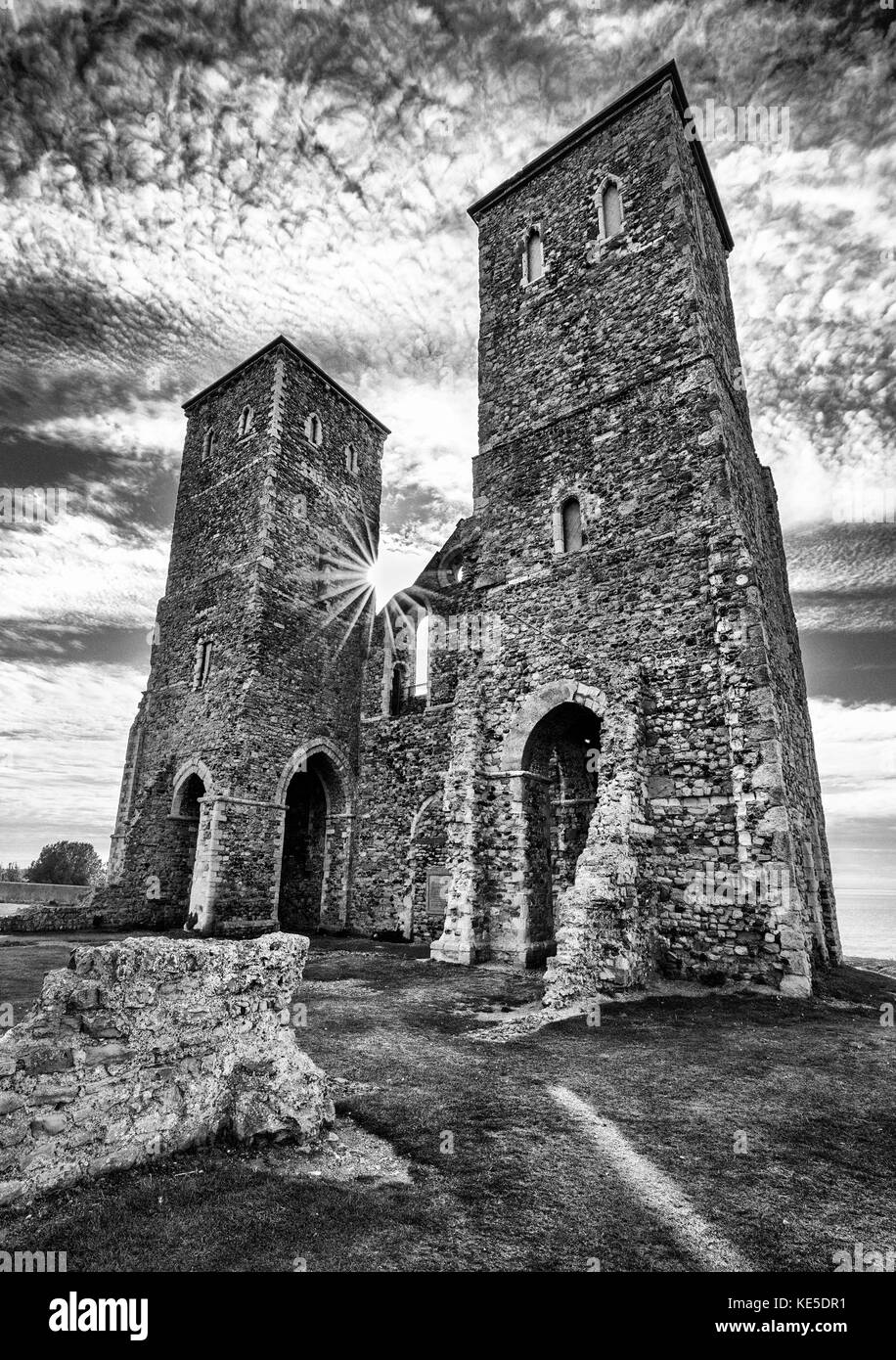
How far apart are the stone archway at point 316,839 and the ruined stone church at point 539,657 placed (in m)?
0.09

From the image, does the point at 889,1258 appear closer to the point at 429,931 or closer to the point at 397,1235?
the point at 397,1235

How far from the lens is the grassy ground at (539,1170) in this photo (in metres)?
2.81

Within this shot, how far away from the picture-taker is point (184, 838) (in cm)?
1838

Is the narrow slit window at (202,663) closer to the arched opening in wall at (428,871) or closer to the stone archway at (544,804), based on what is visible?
the arched opening in wall at (428,871)

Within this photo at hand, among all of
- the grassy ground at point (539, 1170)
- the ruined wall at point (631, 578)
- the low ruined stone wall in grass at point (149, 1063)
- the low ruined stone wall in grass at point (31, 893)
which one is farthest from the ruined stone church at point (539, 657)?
the low ruined stone wall in grass at point (31, 893)

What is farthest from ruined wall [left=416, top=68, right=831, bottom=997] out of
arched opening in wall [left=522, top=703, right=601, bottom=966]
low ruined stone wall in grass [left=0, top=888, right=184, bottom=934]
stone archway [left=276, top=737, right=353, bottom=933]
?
low ruined stone wall in grass [left=0, top=888, right=184, bottom=934]

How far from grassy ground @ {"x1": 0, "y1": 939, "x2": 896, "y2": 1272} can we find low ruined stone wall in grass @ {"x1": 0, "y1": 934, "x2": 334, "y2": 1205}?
0.62 feet

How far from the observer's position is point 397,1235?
113 inches

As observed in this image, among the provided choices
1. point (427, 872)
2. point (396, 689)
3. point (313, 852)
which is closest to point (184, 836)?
point (313, 852)

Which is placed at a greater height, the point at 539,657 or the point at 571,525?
the point at 571,525

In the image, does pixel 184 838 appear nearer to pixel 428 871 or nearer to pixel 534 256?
pixel 428 871

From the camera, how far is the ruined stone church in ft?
32.0

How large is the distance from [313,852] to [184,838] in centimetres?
364

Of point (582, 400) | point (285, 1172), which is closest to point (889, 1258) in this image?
point (285, 1172)
